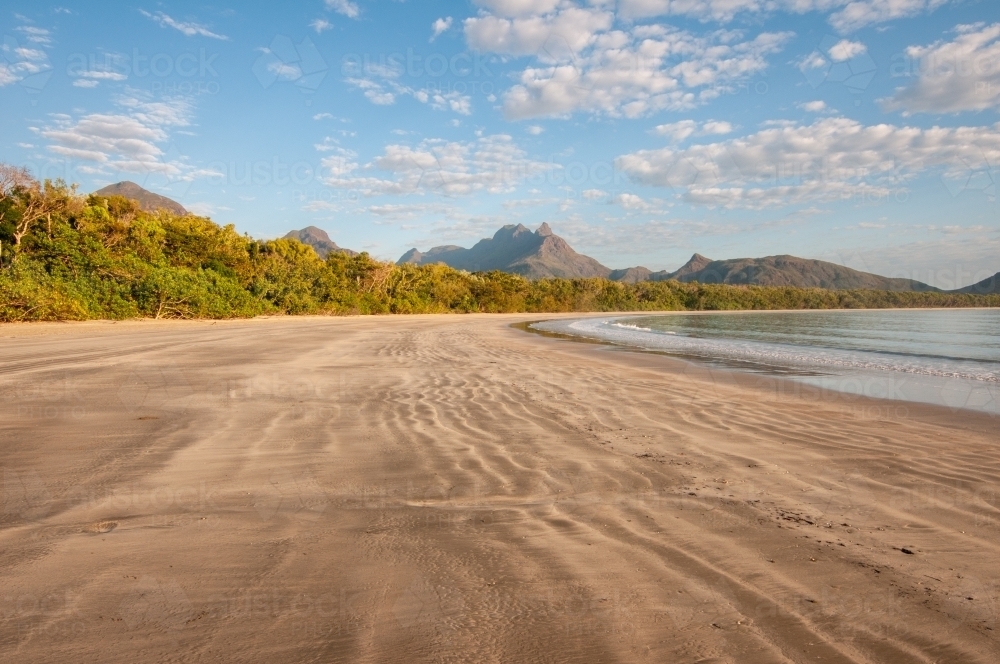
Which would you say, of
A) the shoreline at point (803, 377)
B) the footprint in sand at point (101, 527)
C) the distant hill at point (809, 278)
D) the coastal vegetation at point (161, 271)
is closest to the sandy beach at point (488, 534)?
the footprint in sand at point (101, 527)

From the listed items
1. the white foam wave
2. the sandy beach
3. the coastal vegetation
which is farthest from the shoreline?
the coastal vegetation

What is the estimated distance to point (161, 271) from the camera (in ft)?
89.2

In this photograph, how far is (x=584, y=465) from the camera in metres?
4.37

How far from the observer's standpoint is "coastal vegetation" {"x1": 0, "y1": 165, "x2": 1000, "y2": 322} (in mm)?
23078

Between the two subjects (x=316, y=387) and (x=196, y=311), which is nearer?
(x=316, y=387)

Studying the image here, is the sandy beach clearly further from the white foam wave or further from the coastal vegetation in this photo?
the coastal vegetation

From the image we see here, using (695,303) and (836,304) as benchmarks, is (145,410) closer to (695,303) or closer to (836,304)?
(695,303)

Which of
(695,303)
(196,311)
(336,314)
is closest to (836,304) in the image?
(695,303)

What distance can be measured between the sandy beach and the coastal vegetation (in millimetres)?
21946

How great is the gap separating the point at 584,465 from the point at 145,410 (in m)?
5.04

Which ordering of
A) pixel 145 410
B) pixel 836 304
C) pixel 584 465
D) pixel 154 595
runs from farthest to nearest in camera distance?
pixel 836 304 → pixel 145 410 → pixel 584 465 → pixel 154 595

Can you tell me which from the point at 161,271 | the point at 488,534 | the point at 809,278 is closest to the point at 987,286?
the point at 809,278

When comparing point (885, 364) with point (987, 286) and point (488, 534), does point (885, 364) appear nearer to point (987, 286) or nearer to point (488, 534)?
point (488, 534)

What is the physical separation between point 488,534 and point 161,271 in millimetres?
30163
